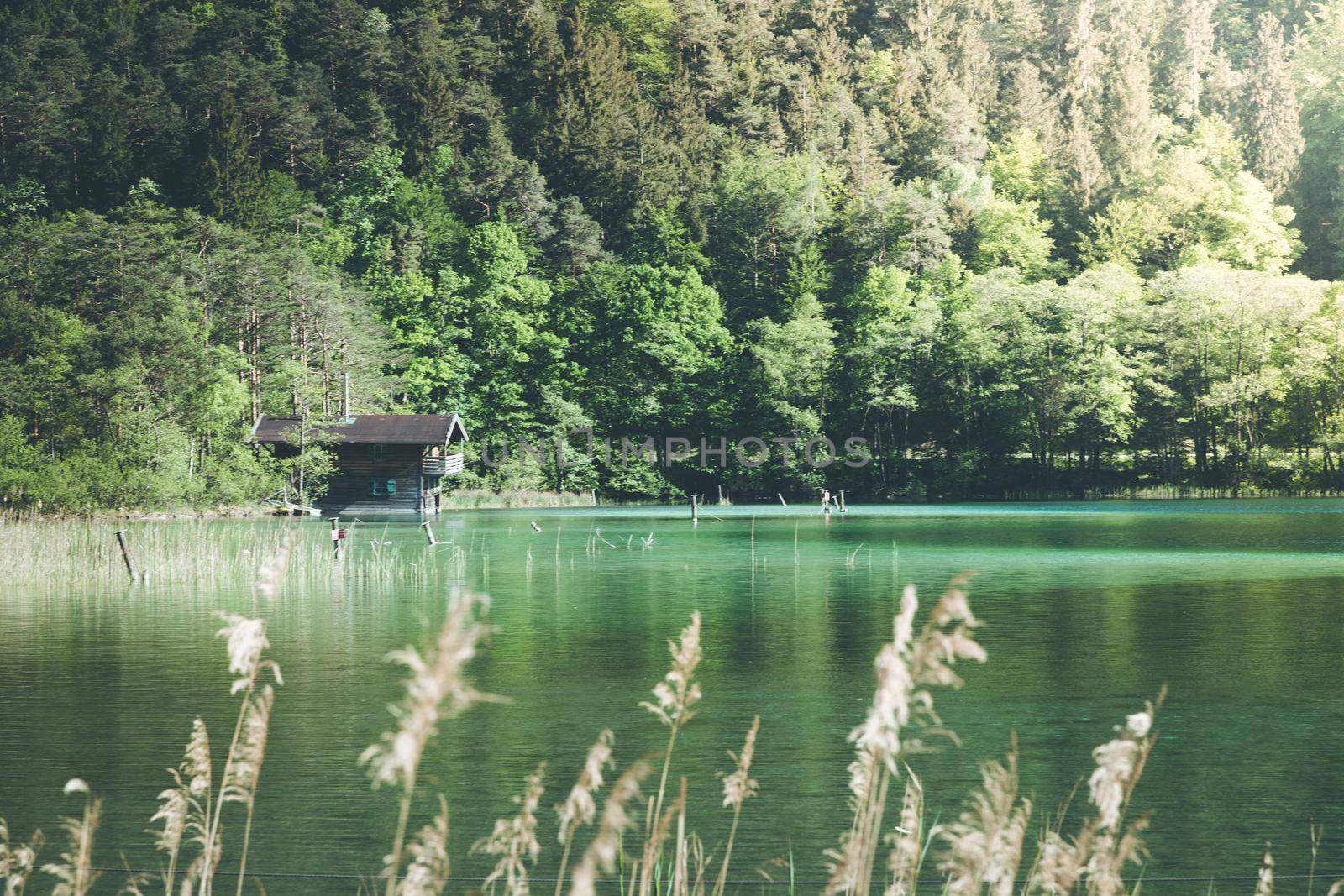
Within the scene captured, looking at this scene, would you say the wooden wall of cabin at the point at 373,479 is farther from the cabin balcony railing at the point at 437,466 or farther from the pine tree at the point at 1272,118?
the pine tree at the point at 1272,118

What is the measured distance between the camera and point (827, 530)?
51.1 meters

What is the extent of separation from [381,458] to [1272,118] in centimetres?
6681

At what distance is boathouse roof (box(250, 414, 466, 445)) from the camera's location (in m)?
65.1

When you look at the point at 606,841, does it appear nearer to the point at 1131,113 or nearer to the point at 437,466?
→ the point at 437,466

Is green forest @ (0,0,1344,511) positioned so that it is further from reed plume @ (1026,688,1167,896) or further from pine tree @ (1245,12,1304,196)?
reed plume @ (1026,688,1167,896)

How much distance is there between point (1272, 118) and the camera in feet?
318

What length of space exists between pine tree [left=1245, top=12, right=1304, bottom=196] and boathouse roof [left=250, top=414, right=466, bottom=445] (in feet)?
195

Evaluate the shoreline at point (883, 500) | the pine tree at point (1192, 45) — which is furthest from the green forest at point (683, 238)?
the shoreline at point (883, 500)

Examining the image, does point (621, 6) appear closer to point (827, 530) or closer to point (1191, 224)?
point (1191, 224)

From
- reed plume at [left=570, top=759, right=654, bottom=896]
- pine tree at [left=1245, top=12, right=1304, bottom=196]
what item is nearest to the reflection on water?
reed plume at [left=570, top=759, right=654, bottom=896]

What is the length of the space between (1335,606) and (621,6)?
98058 mm

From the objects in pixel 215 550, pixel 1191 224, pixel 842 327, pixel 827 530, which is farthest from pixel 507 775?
pixel 1191 224

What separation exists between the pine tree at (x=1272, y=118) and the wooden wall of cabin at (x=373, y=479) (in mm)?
60824

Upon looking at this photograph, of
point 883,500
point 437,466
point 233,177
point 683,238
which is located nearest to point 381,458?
point 437,466
